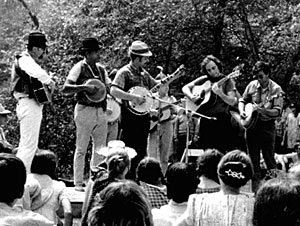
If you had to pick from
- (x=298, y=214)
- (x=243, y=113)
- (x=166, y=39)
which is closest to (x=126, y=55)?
(x=166, y=39)

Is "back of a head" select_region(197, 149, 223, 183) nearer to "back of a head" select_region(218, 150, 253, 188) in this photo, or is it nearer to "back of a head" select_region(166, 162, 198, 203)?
"back of a head" select_region(166, 162, 198, 203)

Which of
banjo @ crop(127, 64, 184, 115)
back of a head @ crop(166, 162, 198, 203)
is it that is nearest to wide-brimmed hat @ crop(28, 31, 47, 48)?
banjo @ crop(127, 64, 184, 115)

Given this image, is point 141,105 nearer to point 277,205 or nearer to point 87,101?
point 87,101

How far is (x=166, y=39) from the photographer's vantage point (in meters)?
14.1

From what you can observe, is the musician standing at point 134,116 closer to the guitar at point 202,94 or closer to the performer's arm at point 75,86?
the performer's arm at point 75,86

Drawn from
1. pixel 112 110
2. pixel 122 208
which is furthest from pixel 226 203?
pixel 112 110

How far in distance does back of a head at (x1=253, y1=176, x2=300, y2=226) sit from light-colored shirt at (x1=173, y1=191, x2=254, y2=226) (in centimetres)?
113

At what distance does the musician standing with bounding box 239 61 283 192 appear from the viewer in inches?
318

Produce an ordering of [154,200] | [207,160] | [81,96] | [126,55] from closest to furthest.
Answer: [207,160] → [154,200] → [81,96] → [126,55]

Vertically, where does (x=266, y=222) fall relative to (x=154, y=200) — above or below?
above

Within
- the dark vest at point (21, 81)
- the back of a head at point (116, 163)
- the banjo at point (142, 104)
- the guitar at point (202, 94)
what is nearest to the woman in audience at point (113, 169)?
the back of a head at point (116, 163)

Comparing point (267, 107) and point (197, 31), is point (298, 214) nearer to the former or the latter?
point (267, 107)

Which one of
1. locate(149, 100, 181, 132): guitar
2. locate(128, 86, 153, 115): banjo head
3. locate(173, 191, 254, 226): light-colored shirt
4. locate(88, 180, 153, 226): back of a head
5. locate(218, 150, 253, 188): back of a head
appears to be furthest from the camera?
locate(149, 100, 181, 132): guitar

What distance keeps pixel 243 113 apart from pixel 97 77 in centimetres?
195
